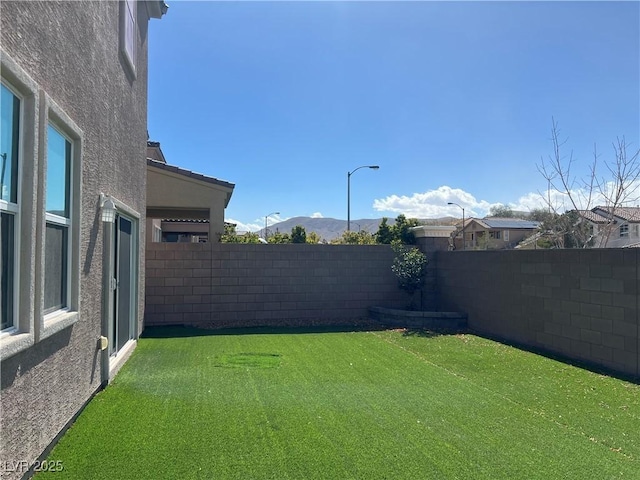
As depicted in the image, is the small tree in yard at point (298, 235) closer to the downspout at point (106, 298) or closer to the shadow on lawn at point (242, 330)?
the shadow on lawn at point (242, 330)

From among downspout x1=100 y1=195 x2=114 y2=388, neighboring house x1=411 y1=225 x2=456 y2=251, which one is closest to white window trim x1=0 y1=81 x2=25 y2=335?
downspout x1=100 y1=195 x2=114 y2=388

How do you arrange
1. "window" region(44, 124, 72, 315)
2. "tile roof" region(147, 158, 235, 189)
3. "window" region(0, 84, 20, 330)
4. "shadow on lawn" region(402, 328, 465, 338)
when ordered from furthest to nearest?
"tile roof" region(147, 158, 235, 189) < "shadow on lawn" region(402, 328, 465, 338) < "window" region(44, 124, 72, 315) < "window" region(0, 84, 20, 330)

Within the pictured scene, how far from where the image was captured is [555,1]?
7965 mm

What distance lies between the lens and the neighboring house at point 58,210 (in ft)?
8.49

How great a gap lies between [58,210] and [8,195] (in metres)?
0.94

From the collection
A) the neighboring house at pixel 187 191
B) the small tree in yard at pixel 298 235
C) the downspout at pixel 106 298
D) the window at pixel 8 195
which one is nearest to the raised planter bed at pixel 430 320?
the small tree in yard at pixel 298 235

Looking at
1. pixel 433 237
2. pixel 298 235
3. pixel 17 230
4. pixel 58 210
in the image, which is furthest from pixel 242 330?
pixel 17 230

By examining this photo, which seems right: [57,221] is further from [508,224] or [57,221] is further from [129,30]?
[508,224]

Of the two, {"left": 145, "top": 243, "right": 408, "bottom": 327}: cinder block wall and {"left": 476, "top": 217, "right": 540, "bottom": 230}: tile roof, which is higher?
{"left": 476, "top": 217, "right": 540, "bottom": 230}: tile roof

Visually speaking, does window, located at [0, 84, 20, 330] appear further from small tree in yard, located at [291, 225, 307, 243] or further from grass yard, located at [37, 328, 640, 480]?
small tree in yard, located at [291, 225, 307, 243]

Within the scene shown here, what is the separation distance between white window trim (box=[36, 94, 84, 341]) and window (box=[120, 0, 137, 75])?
8.49ft

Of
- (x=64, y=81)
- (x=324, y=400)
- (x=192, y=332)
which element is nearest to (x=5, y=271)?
(x=64, y=81)

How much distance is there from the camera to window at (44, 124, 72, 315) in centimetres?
328

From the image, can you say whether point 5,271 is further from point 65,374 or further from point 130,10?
point 130,10
